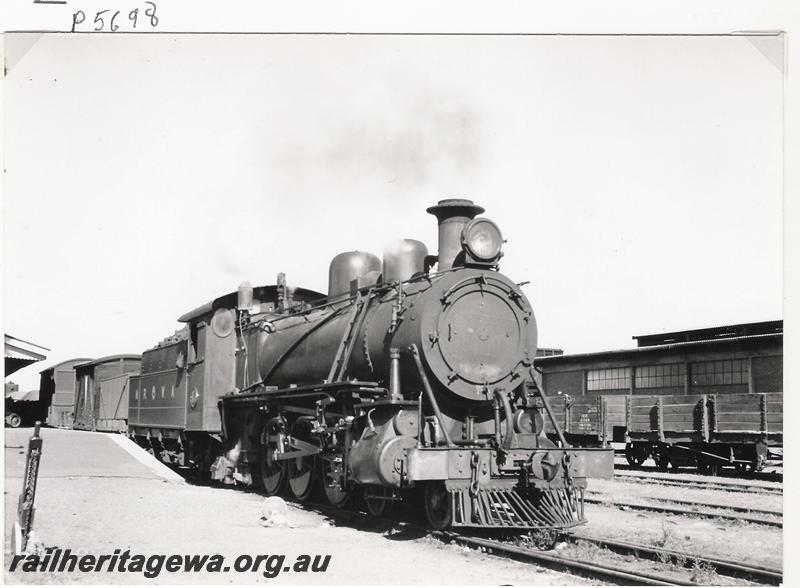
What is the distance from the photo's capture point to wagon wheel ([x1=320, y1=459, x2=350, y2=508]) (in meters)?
9.89

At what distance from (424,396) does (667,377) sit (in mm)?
14243

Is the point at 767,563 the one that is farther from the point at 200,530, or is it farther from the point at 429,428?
the point at 200,530

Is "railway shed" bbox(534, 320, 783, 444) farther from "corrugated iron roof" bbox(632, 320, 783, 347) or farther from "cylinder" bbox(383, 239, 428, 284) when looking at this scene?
"cylinder" bbox(383, 239, 428, 284)

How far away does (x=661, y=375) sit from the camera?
856 inches

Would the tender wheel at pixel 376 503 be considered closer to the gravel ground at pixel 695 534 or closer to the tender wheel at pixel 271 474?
the gravel ground at pixel 695 534

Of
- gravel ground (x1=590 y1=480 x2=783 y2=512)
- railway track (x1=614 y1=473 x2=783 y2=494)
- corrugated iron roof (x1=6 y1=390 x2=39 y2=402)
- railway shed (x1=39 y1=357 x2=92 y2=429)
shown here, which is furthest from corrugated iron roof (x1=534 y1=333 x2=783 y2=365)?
corrugated iron roof (x1=6 y1=390 x2=39 y2=402)

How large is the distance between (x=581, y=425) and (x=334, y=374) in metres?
12.7

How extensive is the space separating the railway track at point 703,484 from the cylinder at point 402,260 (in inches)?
295

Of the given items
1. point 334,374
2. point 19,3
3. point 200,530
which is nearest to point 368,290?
point 334,374

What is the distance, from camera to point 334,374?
10227mm

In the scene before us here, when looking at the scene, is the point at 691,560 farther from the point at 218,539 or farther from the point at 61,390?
the point at 61,390
